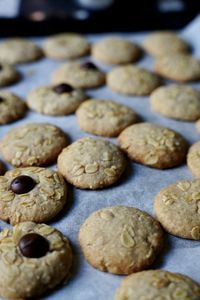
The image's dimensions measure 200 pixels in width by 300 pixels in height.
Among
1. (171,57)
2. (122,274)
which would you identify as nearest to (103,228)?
(122,274)

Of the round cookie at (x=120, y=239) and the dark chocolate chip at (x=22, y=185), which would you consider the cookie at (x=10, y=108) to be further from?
the round cookie at (x=120, y=239)

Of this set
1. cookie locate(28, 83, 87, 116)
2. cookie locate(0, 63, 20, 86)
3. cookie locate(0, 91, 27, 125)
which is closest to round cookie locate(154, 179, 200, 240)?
cookie locate(28, 83, 87, 116)

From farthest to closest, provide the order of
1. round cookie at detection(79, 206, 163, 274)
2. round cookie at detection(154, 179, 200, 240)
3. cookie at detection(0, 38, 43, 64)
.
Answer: cookie at detection(0, 38, 43, 64) → round cookie at detection(154, 179, 200, 240) → round cookie at detection(79, 206, 163, 274)

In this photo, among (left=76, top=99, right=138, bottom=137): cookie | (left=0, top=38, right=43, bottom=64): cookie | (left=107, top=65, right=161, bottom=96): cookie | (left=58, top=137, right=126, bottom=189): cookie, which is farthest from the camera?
(left=0, top=38, right=43, bottom=64): cookie

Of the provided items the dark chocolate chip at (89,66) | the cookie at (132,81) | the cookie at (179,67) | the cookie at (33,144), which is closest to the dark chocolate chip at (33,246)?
the cookie at (33,144)

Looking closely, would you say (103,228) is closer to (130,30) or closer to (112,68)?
(112,68)

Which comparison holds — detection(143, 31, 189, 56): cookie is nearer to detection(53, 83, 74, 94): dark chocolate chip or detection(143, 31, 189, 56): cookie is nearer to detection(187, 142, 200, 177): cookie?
detection(53, 83, 74, 94): dark chocolate chip
